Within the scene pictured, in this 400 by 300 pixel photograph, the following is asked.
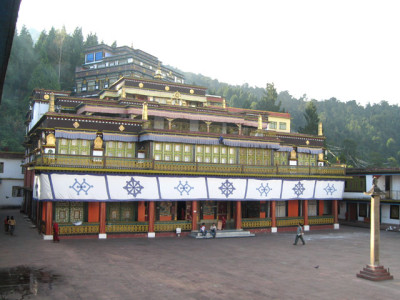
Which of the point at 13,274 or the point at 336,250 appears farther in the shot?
the point at 336,250

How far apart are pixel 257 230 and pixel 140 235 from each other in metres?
10.6

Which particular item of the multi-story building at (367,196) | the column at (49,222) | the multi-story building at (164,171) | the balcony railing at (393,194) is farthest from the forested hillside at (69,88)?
the column at (49,222)

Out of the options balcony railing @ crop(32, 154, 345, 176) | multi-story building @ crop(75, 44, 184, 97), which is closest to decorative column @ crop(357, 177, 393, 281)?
balcony railing @ crop(32, 154, 345, 176)

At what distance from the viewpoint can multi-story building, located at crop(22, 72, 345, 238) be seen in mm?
28031

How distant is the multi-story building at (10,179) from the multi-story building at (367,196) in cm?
4077

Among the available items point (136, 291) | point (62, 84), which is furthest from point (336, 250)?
point (62, 84)

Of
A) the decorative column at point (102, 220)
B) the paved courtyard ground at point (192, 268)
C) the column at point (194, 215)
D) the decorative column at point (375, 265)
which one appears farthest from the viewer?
the column at point (194, 215)

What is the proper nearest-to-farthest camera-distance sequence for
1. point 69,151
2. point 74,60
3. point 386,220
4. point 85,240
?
point 85,240, point 69,151, point 386,220, point 74,60

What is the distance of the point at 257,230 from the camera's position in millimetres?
34062

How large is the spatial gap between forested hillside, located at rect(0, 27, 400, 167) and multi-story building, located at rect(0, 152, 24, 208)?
9934 millimetres

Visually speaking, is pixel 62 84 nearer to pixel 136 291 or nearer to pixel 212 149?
pixel 212 149

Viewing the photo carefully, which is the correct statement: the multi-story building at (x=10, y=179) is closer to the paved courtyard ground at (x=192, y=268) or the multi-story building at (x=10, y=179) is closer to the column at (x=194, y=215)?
the paved courtyard ground at (x=192, y=268)

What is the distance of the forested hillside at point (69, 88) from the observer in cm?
7012

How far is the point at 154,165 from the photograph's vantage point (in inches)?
1179
